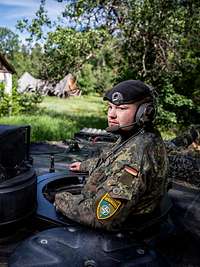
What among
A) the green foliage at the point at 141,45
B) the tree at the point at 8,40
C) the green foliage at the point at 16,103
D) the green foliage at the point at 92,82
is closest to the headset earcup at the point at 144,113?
the green foliage at the point at 141,45

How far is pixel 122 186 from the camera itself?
1697mm

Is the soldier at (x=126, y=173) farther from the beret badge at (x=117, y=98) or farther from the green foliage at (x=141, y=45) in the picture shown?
the green foliage at (x=141, y=45)

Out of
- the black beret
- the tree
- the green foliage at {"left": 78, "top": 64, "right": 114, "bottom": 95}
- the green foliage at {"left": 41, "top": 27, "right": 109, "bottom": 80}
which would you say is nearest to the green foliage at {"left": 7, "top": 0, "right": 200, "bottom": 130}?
the green foliage at {"left": 41, "top": 27, "right": 109, "bottom": 80}

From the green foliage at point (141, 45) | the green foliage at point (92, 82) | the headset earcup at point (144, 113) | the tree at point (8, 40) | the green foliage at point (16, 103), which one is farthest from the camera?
the tree at point (8, 40)

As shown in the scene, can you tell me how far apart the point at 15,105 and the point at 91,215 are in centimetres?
1228

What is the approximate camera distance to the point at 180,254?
81.8 inches

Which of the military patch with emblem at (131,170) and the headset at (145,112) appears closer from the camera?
the military patch with emblem at (131,170)

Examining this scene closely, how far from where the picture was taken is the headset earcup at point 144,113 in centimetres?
184

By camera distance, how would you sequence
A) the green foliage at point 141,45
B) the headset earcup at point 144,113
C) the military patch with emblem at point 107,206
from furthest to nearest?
the green foliage at point 141,45 < the headset earcup at point 144,113 < the military patch with emblem at point 107,206

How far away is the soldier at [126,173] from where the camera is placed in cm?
170

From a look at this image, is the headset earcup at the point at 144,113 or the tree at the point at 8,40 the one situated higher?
the tree at the point at 8,40

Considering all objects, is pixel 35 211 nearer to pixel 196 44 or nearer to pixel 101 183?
pixel 101 183

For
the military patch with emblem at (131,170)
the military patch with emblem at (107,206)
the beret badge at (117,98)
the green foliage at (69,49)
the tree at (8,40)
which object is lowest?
the military patch with emblem at (107,206)

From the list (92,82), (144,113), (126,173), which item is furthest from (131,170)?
(92,82)
